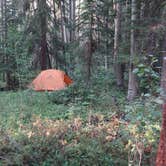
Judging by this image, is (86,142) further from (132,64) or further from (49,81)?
(49,81)

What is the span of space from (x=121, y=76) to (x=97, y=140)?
1088cm

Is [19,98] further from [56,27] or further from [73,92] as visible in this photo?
[56,27]

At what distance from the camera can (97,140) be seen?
5988mm

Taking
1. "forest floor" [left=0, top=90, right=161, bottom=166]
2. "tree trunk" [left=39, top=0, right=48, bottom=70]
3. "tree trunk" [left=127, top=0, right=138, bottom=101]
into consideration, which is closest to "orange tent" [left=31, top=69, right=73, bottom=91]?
"tree trunk" [left=39, top=0, right=48, bottom=70]

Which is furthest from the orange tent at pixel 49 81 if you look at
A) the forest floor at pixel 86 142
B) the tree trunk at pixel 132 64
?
the forest floor at pixel 86 142

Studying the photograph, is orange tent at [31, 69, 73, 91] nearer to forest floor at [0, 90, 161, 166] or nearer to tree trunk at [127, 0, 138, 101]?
tree trunk at [127, 0, 138, 101]

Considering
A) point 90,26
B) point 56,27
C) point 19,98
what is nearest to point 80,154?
point 19,98

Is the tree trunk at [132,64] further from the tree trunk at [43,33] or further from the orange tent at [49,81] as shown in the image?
the tree trunk at [43,33]

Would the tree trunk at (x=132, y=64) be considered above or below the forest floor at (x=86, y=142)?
above

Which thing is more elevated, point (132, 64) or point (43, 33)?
point (43, 33)

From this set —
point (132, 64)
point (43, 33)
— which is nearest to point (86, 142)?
point (132, 64)

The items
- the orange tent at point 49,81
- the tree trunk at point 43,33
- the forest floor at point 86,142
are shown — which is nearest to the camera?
the forest floor at point 86,142

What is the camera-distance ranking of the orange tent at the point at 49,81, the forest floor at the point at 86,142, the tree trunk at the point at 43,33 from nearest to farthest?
the forest floor at the point at 86,142 < the orange tent at the point at 49,81 < the tree trunk at the point at 43,33

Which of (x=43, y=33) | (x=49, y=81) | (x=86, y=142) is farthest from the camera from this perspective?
(x=43, y=33)
